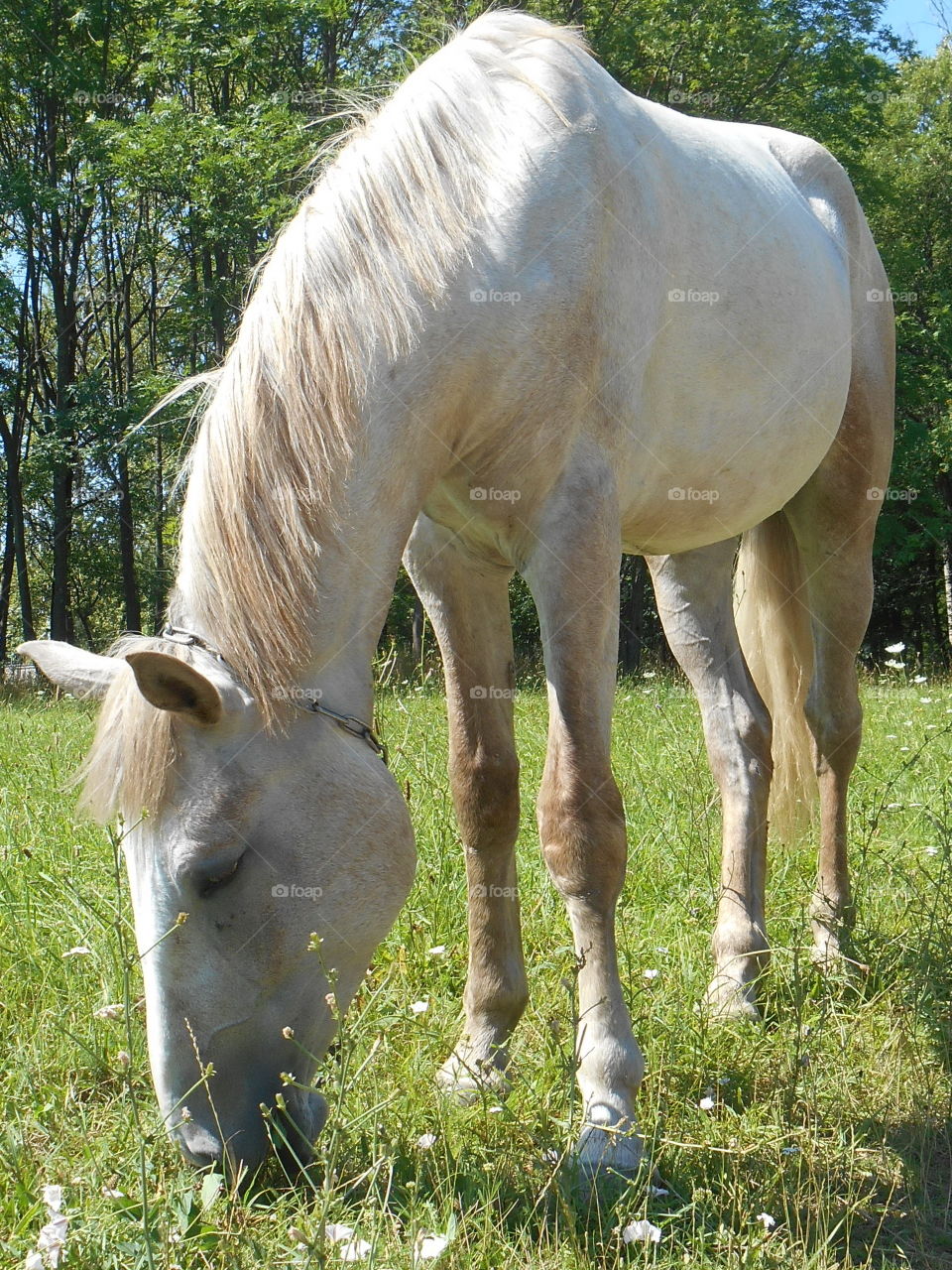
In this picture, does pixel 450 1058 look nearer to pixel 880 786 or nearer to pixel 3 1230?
pixel 3 1230

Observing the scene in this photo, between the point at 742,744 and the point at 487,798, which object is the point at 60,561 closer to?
the point at 742,744

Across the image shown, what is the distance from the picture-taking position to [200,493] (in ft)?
7.13

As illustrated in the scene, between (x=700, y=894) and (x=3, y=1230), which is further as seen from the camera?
(x=700, y=894)

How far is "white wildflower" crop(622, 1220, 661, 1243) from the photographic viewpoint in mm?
1927

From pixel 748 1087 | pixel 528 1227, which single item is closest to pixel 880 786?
pixel 748 1087

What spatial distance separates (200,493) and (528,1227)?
1551 millimetres

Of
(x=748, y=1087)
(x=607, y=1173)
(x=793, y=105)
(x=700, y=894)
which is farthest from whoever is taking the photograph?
(x=793, y=105)
